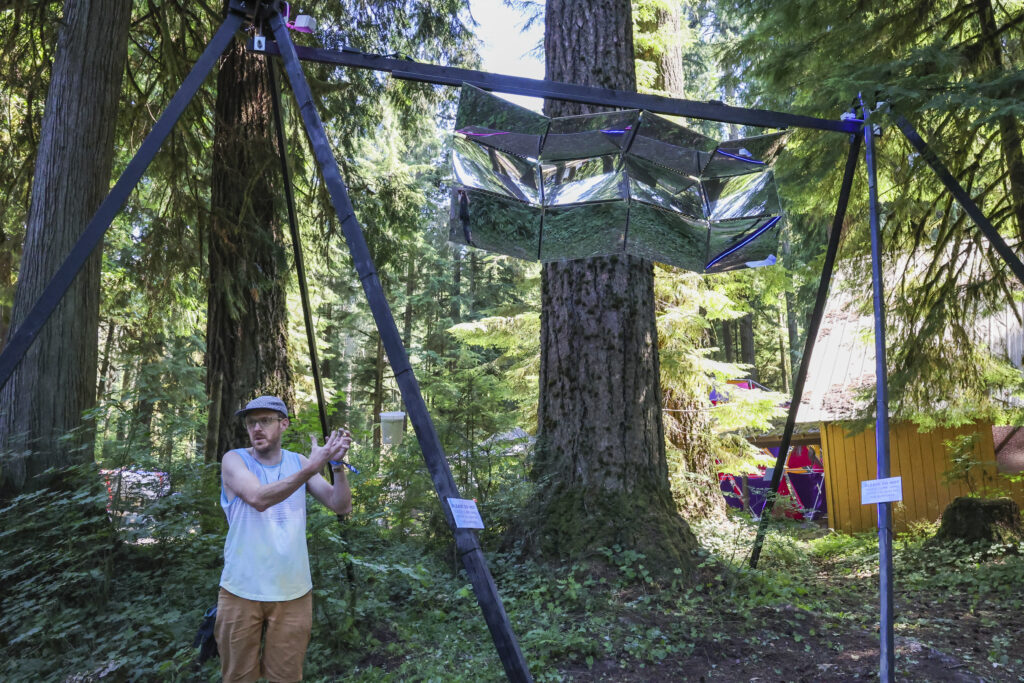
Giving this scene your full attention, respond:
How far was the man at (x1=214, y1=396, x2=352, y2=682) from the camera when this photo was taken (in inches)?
124

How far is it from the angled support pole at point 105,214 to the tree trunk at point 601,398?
3406mm

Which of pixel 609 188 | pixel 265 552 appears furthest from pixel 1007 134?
pixel 265 552

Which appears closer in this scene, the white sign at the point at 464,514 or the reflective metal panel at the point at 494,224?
the white sign at the point at 464,514

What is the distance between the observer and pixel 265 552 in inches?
126

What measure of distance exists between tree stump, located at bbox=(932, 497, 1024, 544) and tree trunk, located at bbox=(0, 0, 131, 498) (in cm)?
841

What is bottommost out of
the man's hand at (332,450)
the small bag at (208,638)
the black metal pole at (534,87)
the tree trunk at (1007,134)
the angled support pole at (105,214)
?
the small bag at (208,638)

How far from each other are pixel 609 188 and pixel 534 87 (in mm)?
892

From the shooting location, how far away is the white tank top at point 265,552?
3189 millimetres

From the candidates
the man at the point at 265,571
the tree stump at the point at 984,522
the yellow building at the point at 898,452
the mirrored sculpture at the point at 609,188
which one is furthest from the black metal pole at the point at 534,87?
Answer: the yellow building at the point at 898,452

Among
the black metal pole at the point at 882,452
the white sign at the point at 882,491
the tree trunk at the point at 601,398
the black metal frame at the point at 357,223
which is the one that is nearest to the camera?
the black metal frame at the point at 357,223

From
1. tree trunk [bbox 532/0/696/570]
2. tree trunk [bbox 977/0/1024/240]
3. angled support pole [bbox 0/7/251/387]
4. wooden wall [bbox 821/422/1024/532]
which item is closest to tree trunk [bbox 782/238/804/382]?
wooden wall [bbox 821/422/1024/532]

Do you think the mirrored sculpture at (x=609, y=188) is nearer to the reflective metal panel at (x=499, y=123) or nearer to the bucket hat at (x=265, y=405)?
the reflective metal panel at (x=499, y=123)

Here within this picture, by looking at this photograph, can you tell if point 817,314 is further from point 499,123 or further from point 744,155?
point 499,123

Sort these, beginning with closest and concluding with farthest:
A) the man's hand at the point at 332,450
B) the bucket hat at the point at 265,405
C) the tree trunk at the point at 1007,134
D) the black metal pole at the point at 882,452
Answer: the man's hand at the point at 332,450, the bucket hat at the point at 265,405, the black metal pole at the point at 882,452, the tree trunk at the point at 1007,134
